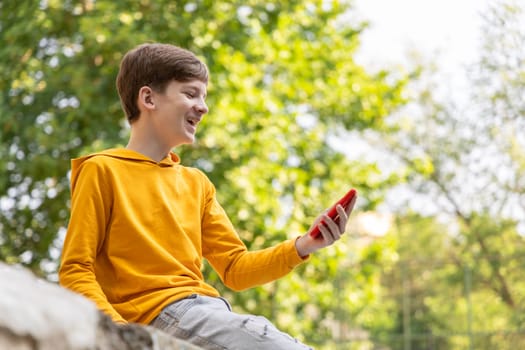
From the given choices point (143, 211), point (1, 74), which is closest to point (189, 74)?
point (143, 211)

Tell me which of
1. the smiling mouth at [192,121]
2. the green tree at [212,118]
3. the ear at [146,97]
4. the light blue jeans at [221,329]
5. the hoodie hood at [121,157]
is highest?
the ear at [146,97]

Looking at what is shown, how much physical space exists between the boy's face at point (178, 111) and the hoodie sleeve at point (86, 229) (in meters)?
0.26

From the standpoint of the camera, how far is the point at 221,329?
192cm

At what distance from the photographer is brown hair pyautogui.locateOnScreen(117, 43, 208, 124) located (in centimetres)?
245

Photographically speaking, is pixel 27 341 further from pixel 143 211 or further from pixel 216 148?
pixel 216 148

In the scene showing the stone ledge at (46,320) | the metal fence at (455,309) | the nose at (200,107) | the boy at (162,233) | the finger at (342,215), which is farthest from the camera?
the metal fence at (455,309)

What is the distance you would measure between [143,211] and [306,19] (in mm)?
8368

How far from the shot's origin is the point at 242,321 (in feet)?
6.29

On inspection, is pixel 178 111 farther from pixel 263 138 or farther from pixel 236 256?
pixel 263 138

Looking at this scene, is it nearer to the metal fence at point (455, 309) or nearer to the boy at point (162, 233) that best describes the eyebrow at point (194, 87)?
the boy at point (162, 233)

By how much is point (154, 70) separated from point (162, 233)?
1.64ft

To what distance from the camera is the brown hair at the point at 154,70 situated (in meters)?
2.45

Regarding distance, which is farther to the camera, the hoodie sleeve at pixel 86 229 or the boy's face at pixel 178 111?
the boy's face at pixel 178 111

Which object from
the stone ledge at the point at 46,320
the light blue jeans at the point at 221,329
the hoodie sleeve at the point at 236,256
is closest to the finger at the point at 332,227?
the hoodie sleeve at the point at 236,256
